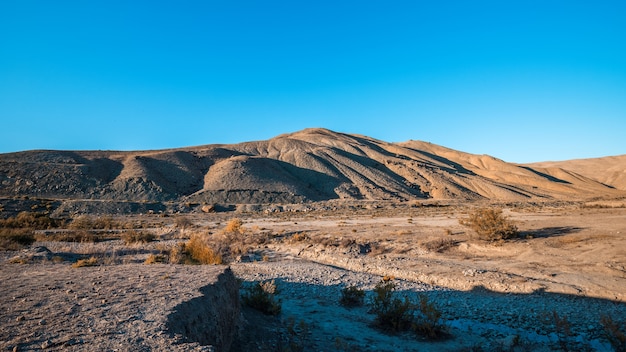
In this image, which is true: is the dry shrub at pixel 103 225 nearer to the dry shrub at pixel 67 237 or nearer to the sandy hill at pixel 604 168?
the dry shrub at pixel 67 237

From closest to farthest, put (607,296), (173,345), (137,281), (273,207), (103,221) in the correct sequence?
(173,345)
(137,281)
(607,296)
(103,221)
(273,207)

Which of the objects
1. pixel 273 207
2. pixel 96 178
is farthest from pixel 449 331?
pixel 96 178

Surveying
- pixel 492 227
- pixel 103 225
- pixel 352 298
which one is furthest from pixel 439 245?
pixel 103 225

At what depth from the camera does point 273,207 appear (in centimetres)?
5762

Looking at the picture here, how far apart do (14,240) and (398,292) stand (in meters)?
18.6

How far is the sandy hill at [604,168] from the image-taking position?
11484 centimetres

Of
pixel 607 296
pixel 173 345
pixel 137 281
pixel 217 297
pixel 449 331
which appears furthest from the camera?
pixel 607 296

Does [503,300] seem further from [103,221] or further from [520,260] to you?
[103,221]

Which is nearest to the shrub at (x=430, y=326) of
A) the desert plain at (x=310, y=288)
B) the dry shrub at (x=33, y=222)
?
the desert plain at (x=310, y=288)

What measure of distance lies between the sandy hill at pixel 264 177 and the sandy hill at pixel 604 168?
51.0 feet

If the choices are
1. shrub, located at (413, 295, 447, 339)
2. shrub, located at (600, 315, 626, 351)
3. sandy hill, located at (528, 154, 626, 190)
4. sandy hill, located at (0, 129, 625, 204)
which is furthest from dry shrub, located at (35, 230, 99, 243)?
sandy hill, located at (528, 154, 626, 190)

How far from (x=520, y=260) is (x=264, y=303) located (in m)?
12.1

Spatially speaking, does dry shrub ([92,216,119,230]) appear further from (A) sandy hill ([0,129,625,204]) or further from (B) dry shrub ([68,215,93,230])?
(A) sandy hill ([0,129,625,204])

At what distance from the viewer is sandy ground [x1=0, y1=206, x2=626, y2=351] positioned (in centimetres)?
517
